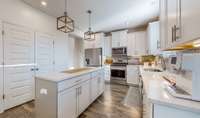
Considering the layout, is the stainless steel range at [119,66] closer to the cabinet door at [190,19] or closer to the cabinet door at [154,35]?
the cabinet door at [154,35]

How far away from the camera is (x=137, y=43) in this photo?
16.2ft

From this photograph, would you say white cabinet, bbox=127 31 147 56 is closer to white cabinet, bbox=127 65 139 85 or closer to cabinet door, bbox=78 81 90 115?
white cabinet, bbox=127 65 139 85

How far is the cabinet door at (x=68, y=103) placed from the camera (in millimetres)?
1676

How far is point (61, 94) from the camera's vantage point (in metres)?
1.68

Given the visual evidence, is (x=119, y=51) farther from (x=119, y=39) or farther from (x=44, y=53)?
(x=44, y=53)

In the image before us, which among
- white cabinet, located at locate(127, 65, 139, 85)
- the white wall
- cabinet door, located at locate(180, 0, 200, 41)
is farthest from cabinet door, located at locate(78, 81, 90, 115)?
white cabinet, located at locate(127, 65, 139, 85)

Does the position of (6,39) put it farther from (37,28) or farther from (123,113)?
(123,113)

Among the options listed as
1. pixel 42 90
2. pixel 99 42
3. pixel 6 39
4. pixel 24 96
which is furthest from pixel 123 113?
pixel 99 42

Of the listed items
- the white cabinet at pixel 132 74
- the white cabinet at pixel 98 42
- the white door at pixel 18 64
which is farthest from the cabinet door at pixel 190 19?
the white cabinet at pixel 98 42

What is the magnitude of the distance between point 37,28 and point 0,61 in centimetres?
136

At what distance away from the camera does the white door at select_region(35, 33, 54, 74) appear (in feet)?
10.9

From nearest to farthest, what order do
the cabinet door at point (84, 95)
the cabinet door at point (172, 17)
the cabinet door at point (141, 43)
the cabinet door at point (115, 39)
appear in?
the cabinet door at point (172, 17), the cabinet door at point (84, 95), the cabinet door at point (141, 43), the cabinet door at point (115, 39)

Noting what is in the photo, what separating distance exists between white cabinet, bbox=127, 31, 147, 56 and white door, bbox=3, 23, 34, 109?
3.99 metres

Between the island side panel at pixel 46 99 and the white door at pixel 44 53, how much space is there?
1748mm
